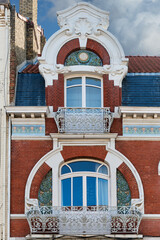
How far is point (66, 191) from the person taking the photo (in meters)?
19.4

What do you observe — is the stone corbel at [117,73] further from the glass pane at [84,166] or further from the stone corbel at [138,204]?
the stone corbel at [138,204]

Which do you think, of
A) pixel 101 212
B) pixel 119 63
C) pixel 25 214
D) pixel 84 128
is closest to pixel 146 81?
pixel 119 63

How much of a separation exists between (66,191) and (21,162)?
1.86 meters

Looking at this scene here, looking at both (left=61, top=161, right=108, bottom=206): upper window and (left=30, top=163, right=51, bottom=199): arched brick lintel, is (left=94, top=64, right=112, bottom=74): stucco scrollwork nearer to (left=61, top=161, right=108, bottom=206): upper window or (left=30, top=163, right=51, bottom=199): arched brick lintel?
(left=61, top=161, right=108, bottom=206): upper window

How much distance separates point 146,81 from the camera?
20812 millimetres

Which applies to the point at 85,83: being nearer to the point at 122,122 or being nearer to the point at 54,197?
the point at 122,122

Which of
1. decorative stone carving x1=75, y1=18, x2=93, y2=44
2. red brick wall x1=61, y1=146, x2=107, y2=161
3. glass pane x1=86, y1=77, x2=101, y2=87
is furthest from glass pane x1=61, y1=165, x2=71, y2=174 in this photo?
decorative stone carving x1=75, y1=18, x2=93, y2=44

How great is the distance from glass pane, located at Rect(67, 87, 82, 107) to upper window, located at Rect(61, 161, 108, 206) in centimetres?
216

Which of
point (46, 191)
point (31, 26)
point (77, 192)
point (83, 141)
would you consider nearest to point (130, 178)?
point (77, 192)

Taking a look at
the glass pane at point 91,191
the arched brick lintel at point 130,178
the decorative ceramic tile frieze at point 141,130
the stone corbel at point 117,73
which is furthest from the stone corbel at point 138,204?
the stone corbel at point 117,73

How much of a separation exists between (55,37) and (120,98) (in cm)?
331

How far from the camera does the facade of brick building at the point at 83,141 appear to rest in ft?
61.1

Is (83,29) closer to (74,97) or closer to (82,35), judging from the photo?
(82,35)

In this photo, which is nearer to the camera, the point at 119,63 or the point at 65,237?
the point at 65,237
